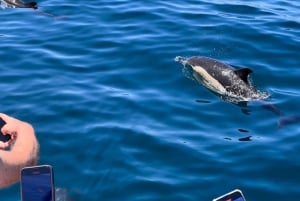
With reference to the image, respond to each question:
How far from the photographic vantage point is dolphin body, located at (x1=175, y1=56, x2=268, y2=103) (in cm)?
1043

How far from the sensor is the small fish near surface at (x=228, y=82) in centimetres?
1033

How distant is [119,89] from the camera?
34.5 feet

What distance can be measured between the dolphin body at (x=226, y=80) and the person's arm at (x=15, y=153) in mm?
4245

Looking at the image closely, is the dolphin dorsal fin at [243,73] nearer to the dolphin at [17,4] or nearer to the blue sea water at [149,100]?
the blue sea water at [149,100]

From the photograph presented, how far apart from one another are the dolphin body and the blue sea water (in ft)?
0.80

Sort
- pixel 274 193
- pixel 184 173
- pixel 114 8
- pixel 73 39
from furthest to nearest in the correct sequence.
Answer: pixel 114 8
pixel 73 39
pixel 184 173
pixel 274 193

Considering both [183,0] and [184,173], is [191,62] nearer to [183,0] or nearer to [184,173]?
[184,173]

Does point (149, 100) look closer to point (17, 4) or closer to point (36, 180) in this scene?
point (36, 180)

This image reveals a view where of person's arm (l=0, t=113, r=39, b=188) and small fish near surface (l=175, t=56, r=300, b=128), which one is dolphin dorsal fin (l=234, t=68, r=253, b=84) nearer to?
small fish near surface (l=175, t=56, r=300, b=128)

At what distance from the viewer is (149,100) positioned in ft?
33.1

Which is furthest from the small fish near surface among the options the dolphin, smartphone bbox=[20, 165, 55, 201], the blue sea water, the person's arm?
the dolphin

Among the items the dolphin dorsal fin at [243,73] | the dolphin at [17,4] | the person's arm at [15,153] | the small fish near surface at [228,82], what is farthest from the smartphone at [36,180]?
the dolphin at [17,4]

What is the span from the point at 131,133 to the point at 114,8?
7741mm

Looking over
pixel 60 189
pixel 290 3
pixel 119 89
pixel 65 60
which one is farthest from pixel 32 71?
pixel 290 3
